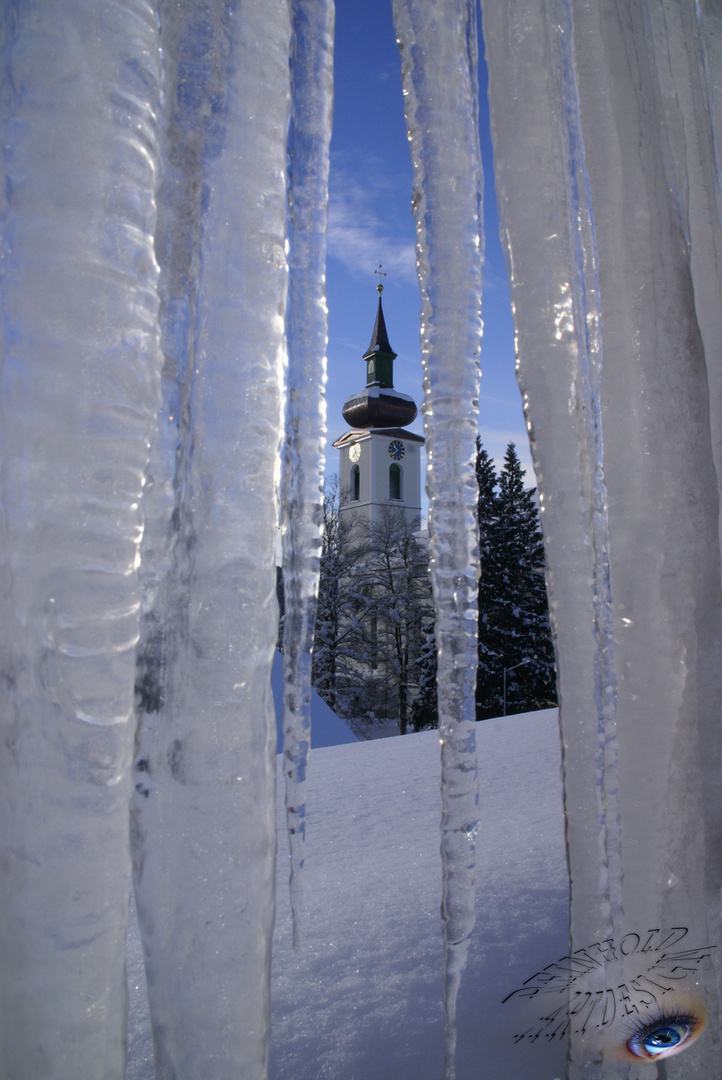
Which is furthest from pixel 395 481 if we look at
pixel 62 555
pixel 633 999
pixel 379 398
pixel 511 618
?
pixel 62 555

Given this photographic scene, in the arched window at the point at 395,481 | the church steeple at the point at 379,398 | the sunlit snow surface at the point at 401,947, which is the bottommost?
the sunlit snow surface at the point at 401,947

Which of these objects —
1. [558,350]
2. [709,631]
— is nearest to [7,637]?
[558,350]

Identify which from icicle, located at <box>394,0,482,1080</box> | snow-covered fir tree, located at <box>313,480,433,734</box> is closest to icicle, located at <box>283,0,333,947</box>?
icicle, located at <box>394,0,482,1080</box>

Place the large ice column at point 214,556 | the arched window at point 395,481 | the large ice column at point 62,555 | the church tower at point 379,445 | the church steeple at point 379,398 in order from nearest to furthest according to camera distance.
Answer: the large ice column at point 62,555 → the large ice column at point 214,556 → the church tower at point 379,445 → the arched window at point 395,481 → the church steeple at point 379,398

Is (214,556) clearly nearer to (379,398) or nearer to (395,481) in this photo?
(395,481)

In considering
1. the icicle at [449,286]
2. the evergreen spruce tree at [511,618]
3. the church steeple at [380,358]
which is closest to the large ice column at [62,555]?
the icicle at [449,286]

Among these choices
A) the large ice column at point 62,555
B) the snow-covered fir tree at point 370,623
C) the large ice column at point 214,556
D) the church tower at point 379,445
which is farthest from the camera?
the church tower at point 379,445

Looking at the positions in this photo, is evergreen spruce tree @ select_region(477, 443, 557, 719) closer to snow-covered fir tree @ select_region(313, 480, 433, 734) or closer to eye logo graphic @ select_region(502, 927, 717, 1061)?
snow-covered fir tree @ select_region(313, 480, 433, 734)

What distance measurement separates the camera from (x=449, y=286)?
41.6 inches

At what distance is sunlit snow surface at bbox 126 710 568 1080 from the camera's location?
978mm

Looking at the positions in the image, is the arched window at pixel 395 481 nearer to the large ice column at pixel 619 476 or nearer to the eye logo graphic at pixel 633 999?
the large ice column at pixel 619 476

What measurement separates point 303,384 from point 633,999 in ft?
3.96

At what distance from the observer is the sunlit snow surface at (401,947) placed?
0.98m

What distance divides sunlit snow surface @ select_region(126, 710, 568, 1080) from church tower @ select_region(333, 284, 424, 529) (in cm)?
2576
